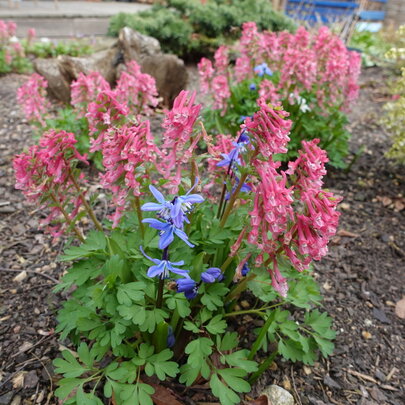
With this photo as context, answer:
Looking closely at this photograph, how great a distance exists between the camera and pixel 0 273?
2.96 meters

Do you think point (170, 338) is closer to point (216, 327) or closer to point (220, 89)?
point (216, 327)

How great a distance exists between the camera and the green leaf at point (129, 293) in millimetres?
1777

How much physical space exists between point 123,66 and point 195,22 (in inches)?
143

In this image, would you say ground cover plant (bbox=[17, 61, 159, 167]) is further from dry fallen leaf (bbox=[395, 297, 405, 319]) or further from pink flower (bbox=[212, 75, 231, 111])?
dry fallen leaf (bbox=[395, 297, 405, 319])

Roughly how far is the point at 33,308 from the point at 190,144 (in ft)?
5.68

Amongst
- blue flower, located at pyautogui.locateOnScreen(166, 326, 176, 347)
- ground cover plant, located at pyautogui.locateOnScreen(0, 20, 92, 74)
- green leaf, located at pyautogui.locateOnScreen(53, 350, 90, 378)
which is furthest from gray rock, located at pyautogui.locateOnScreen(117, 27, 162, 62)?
green leaf, located at pyautogui.locateOnScreen(53, 350, 90, 378)

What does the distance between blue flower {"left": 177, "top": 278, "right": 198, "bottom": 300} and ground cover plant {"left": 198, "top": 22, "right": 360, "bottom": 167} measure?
2.50m

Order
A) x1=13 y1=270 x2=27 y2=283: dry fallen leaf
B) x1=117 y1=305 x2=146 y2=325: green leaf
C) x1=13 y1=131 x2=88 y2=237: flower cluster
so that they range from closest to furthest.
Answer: x1=117 y1=305 x2=146 y2=325: green leaf, x1=13 y1=131 x2=88 y2=237: flower cluster, x1=13 y1=270 x2=27 y2=283: dry fallen leaf

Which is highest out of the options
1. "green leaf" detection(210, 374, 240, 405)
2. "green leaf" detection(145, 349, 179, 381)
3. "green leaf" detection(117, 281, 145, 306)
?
"green leaf" detection(117, 281, 145, 306)

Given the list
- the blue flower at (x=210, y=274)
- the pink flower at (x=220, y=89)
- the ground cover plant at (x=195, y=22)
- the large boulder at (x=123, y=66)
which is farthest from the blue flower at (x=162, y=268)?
the ground cover plant at (x=195, y=22)

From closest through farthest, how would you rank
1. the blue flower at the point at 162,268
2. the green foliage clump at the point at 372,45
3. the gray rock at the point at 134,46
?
the blue flower at the point at 162,268, the gray rock at the point at 134,46, the green foliage clump at the point at 372,45

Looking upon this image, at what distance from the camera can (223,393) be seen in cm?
185

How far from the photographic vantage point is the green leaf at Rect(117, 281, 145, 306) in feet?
5.83

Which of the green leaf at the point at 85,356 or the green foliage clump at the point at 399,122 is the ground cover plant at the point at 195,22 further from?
the green leaf at the point at 85,356
